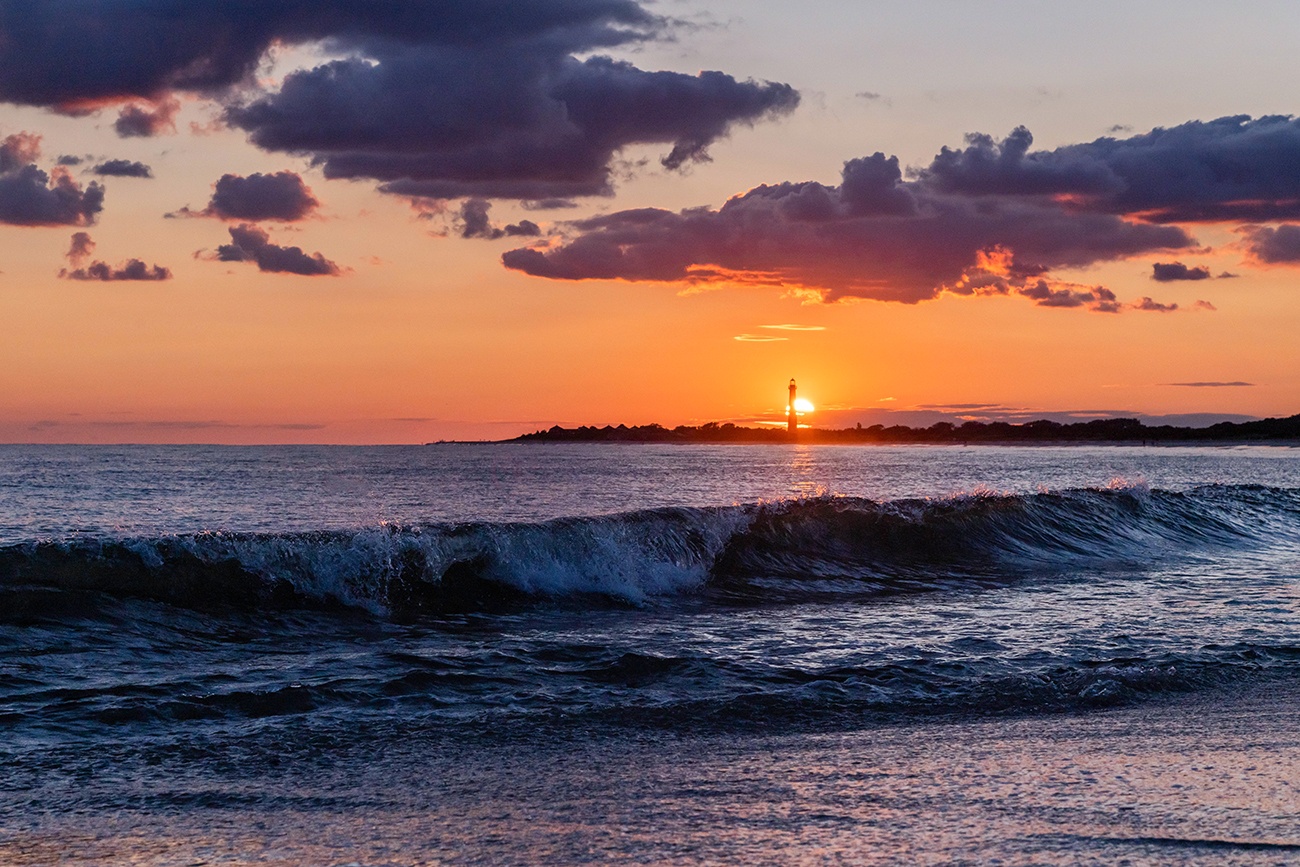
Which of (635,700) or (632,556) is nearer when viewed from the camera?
(635,700)

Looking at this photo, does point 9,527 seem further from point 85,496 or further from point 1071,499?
point 1071,499

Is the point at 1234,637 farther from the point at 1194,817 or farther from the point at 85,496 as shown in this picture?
the point at 85,496

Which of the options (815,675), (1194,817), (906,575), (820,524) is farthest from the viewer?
(820,524)

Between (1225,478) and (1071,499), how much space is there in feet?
128

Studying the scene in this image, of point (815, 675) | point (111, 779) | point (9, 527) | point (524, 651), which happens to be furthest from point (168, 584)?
point (9, 527)

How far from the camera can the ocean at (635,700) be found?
17.5 feet

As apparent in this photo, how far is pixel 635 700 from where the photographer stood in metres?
8.58

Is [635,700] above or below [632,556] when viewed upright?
below

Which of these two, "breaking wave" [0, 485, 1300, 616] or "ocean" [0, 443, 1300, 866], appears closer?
"ocean" [0, 443, 1300, 866]

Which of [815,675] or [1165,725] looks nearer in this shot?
[1165,725]

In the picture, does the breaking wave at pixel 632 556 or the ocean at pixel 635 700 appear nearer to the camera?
the ocean at pixel 635 700

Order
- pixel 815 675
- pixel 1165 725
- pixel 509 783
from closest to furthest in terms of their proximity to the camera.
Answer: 1. pixel 509 783
2. pixel 1165 725
3. pixel 815 675

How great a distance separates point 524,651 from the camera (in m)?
10.7

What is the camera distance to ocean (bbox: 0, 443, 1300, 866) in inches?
210
